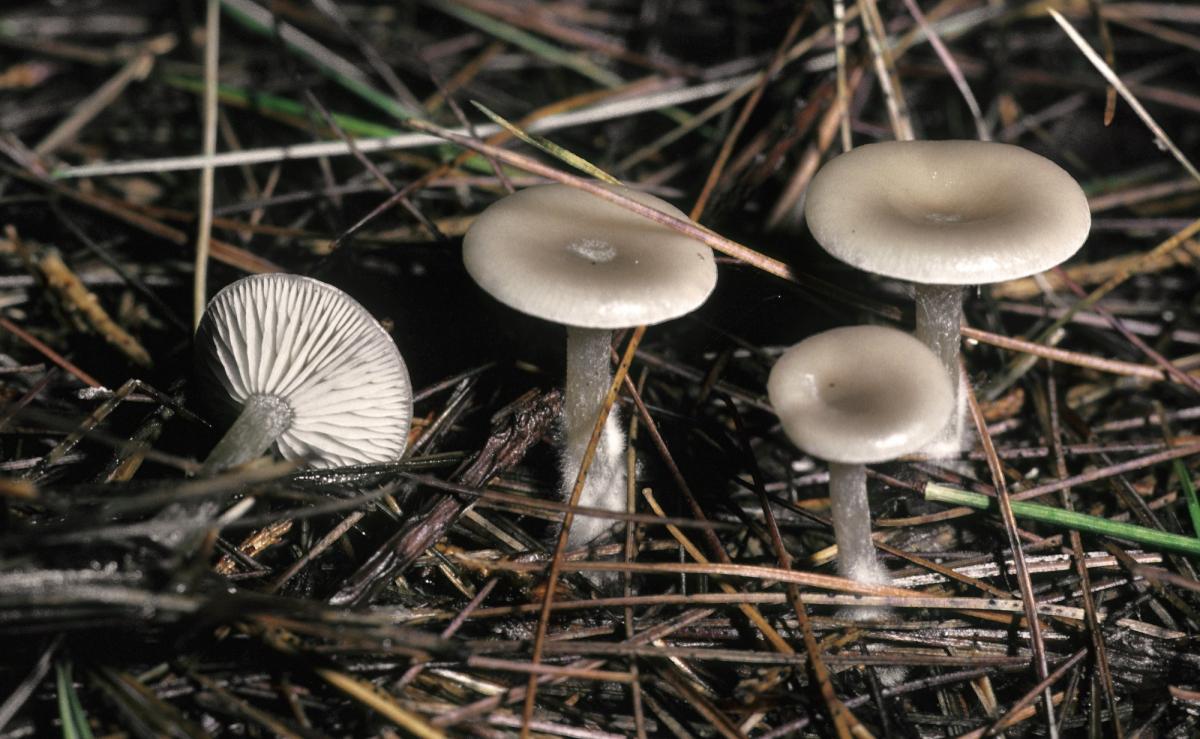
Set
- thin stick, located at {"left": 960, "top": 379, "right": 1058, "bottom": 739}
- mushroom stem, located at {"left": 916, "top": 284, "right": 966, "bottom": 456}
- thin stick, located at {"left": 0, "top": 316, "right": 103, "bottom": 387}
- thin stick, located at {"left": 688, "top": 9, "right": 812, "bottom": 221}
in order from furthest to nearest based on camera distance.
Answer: thin stick, located at {"left": 688, "top": 9, "right": 812, "bottom": 221} < thin stick, located at {"left": 0, "top": 316, "right": 103, "bottom": 387} < mushroom stem, located at {"left": 916, "top": 284, "right": 966, "bottom": 456} < thin stick, located at {"left": 960, "top": 379, "right": 1058, "bottom": 739}

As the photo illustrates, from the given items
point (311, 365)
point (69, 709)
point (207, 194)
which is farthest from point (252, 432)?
point (207, 194)

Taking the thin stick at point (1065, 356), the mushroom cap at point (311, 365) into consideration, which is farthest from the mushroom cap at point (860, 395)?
the mushroom cap at point (311, 365)

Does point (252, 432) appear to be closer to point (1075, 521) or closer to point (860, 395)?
point (860, 395)

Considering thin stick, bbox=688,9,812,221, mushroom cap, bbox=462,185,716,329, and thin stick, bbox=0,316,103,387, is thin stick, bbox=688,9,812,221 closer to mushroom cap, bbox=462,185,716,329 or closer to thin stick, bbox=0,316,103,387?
mushroom cap, bbox=462,185,716,329

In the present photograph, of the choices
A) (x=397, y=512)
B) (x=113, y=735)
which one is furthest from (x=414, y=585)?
(x=113, y=735)

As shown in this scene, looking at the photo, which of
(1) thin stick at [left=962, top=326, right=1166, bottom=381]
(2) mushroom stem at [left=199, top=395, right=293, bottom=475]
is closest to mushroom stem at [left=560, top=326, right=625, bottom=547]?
(2) mushroom stem at [left=199, top=395, right=293, bottom=475]

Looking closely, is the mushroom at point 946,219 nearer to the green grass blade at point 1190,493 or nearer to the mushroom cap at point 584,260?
the mushroom cap at point 584,260
